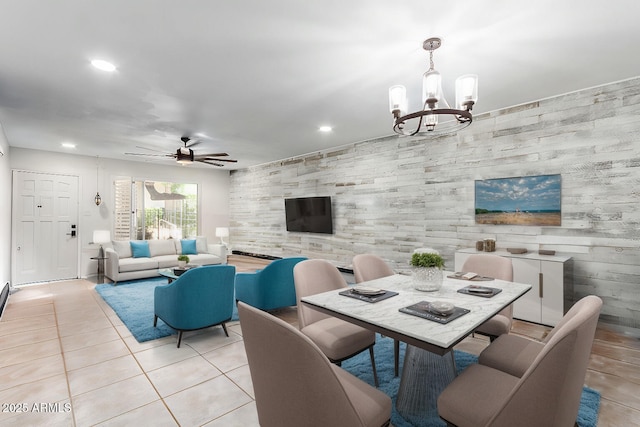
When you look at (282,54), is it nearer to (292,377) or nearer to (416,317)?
(416,317)

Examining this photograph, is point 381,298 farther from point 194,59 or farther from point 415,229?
point 415,229

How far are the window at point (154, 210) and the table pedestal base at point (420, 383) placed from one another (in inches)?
289

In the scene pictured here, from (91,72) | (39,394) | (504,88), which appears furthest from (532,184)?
(39,394)

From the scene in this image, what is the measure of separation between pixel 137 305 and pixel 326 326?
11.0 feet

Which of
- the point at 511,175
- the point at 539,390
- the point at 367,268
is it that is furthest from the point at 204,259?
the point at 539,390

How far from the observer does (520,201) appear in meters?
3.91

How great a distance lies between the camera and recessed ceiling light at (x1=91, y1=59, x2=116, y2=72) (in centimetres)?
271

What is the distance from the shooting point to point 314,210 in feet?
21.7

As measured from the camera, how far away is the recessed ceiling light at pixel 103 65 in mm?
2715

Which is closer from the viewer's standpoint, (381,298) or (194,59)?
(381,298)

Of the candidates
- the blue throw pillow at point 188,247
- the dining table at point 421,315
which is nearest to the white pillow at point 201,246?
the blue throw pillow at point 188,247

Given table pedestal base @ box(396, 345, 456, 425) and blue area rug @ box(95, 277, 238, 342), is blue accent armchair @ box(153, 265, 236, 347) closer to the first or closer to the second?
blue area rug @ box(95, 277, 238, 342)

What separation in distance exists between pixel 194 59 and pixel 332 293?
2.31 m

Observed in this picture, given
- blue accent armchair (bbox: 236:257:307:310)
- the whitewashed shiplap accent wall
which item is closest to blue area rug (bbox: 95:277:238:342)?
blue accent armchair (bbox: 236:257:307:310)
